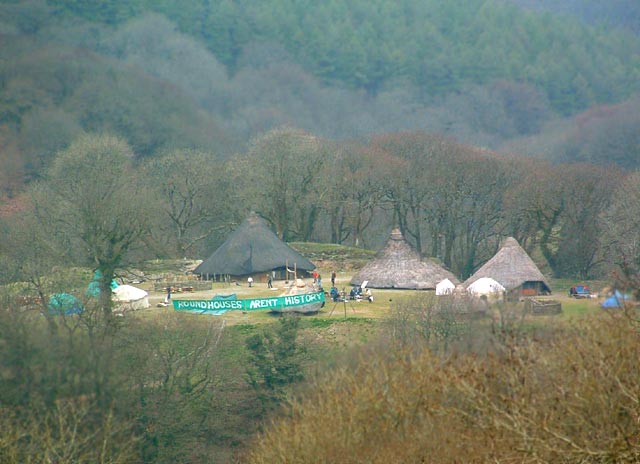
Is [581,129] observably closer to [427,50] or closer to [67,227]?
[427,50]

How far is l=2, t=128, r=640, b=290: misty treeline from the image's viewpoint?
184 ft

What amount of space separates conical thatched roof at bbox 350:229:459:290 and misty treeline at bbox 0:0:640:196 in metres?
A: 26.7

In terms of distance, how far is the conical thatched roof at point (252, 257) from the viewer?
52.7 m

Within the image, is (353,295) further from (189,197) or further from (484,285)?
(189,197)

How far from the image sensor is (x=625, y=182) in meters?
56.7

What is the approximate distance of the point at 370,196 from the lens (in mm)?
61719

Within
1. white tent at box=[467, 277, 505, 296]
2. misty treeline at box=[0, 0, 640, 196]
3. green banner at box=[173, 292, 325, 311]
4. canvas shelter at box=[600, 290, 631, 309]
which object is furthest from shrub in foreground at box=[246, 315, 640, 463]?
misty treeline at box=[0, 0, 640, 196]

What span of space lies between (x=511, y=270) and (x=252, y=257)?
441 inches

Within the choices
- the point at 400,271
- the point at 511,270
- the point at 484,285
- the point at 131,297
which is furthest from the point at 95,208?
the point at 511,270

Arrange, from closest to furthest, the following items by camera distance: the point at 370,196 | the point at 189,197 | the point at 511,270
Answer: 1. the point at 511,270
2. the point at 370,196
3. the point at 189,197

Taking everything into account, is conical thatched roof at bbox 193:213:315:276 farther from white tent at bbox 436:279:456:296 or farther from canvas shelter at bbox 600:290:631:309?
canvas shelter at bbox 600:290:631:309

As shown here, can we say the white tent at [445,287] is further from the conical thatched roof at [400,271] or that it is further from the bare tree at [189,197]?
the bare tree at [189,197]

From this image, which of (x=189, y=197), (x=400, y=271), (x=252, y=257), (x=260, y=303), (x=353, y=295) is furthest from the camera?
(x=189, y=197)

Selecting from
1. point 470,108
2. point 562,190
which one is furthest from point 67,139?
point 470,108
